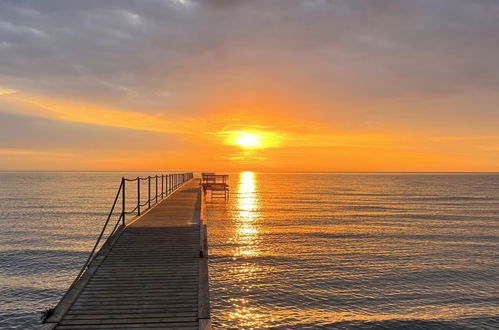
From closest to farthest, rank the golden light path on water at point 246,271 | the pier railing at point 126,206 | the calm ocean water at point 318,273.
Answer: the pier railing at point 126,206 < the golden light path on water at point 246,271 < the calm ocean water at point 318,273

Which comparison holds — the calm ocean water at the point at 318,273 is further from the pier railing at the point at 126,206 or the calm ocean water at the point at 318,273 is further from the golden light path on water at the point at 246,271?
the pier railing at the point at 126,206

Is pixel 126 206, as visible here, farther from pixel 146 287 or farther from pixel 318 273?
pixel 146 287

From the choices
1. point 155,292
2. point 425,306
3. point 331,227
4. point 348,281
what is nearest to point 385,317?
point 425,306

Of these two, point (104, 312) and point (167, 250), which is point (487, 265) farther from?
point (104, 312)

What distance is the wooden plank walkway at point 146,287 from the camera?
730 centimetres

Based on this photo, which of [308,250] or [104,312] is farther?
[308,250]

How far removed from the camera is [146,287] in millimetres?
8719

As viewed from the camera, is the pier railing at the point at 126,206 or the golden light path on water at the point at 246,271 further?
the golden light path on water at the point at 246,271

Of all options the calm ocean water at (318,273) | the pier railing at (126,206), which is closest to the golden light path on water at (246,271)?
the calm ocean water at (318,273)

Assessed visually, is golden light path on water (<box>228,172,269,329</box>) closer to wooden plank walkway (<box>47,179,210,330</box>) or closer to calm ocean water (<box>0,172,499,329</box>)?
calm ocean water (<box>0,172,499,329</box>)

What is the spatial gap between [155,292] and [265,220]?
92.0 feet

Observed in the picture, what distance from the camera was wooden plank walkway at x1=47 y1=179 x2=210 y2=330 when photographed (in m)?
7.30

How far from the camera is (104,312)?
763 cm

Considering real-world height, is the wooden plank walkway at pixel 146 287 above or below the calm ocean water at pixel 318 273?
above
